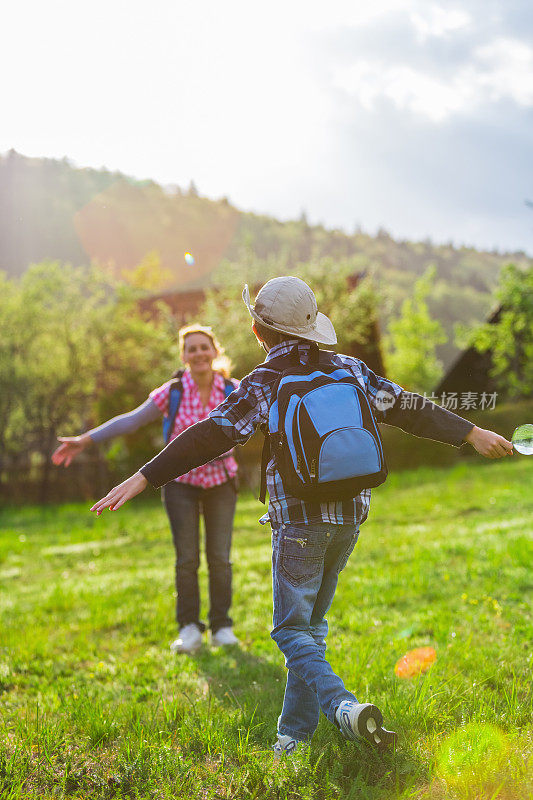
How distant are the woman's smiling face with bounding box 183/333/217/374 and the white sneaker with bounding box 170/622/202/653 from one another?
2.02 meters

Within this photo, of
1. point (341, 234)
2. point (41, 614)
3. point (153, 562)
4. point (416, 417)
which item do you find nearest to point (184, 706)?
point (416, 417)

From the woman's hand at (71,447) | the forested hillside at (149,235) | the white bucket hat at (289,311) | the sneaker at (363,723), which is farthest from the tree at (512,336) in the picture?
the sneaker at (363,723)

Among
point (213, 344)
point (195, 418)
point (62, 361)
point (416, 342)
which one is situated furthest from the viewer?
point (416, 342)

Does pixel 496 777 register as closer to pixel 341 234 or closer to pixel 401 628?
pixel 401 628

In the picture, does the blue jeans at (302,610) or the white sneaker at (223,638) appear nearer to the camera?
the blue jeans at (302,610)

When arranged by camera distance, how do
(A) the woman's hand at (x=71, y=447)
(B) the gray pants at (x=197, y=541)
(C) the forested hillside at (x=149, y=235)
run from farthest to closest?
(C) the forested hillside at (x=149, y=235), (B) the gray pants at (x=197, y=541), (A) the woman's hand at (x=71, y=447)

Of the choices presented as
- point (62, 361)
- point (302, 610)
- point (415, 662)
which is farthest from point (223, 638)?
point (62, 361)

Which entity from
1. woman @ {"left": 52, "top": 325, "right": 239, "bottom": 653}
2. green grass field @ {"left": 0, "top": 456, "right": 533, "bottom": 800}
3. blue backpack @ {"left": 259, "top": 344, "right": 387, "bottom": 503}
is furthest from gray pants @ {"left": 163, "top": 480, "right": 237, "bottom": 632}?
blue backpack @ {"left": 259, "top": 344, "right": 387, "bottom": 503}

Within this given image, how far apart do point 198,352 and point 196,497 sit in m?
1.14

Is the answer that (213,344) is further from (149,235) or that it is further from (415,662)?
(149,235)

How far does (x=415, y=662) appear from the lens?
4090 millimetres

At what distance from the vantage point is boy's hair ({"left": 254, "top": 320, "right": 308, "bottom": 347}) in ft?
9.95

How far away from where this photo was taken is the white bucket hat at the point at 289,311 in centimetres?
296

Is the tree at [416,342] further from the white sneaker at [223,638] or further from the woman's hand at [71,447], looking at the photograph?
the woman's hand at [71,447]
